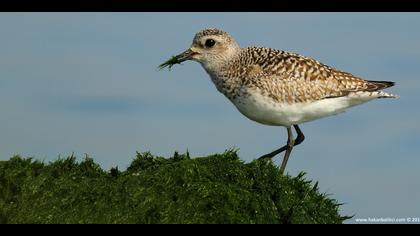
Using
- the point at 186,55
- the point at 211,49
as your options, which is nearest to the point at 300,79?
the point at 211,49

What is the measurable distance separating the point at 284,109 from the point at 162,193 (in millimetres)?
2848

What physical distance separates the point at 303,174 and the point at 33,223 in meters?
3.84

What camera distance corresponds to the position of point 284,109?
11266mm

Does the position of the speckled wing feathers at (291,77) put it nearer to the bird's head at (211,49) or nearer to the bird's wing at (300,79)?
the bird's wing at (300,79)

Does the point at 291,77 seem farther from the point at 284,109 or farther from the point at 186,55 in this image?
the point at 186,55

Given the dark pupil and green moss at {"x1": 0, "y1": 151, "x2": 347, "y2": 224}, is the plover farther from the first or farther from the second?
green moss at {"x1": 0, "y1": 151, "x2": 347, "y2": 224}

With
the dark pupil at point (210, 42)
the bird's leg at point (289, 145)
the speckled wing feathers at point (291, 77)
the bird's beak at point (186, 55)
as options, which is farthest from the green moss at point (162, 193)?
the dark pupil at point (210, 42)

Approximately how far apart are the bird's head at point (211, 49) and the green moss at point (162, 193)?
6.20ft

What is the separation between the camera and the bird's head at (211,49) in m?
11.8
